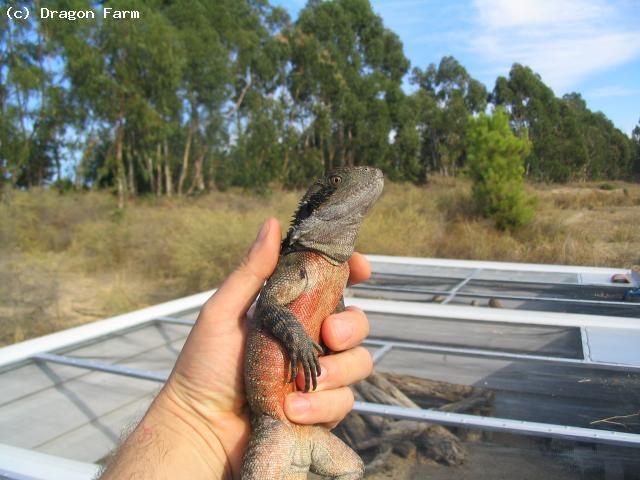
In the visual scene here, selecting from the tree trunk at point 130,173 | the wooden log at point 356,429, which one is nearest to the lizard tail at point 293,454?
the wooden log at point 356,429

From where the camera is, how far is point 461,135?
42156 mm

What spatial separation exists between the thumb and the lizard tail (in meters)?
0.65

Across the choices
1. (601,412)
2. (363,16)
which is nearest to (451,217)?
(601,412)

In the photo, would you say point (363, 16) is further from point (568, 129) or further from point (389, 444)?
point (389, 444)

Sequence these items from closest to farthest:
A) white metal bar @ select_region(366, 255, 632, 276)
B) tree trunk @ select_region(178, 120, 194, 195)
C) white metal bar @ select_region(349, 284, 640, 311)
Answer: white metal bar @ select_region(349, 284, 640, 311) → white metal bar @ select_region(366, 255, 632, 276) → tree trunk @ select_region(178, 120, 194, 195)

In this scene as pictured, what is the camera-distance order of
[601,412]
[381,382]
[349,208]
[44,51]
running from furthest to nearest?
[44,51]
[381,382]
[601,412]
[349,208]

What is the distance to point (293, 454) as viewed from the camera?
7.20 feet

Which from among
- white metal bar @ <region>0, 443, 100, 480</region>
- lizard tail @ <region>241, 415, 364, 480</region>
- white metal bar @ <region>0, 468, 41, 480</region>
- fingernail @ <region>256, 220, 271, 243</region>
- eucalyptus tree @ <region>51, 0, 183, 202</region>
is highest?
eucalyptus tree @ <region>51, 0, 183, 202</region>

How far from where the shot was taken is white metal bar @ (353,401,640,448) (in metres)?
2.89

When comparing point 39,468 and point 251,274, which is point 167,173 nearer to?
point 39,468

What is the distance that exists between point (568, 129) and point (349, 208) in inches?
1712

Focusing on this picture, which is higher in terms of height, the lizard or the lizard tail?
the lizard

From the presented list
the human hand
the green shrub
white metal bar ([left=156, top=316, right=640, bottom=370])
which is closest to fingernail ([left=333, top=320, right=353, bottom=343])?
the human hand

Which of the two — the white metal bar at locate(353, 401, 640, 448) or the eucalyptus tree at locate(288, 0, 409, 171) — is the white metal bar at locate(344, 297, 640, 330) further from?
the eucalyptus tree at locate(288, 0, 409, 171)
